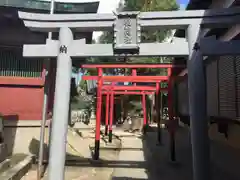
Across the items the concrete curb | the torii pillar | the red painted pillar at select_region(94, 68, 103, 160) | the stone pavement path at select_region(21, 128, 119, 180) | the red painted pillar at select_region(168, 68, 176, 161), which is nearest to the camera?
the torii pillar

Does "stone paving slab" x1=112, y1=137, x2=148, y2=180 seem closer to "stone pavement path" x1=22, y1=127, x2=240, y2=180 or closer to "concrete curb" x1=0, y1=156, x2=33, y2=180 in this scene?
"stone pavement path" x1=22, y1=127, x2=240, y2=180

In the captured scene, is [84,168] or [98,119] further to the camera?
[98,119]

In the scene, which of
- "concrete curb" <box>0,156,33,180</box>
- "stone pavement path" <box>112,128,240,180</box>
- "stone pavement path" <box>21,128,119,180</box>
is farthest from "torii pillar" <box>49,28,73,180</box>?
"stone pavement path" <box>112,128,240,180</box>

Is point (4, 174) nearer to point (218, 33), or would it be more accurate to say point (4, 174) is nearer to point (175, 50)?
point (175, 50)

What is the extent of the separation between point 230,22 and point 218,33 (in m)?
2.77

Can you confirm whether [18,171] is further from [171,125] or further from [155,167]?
[171,125]

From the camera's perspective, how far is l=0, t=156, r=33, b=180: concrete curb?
4984mm

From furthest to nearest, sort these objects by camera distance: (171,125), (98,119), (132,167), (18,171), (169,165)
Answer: (98,119) → (171,125) → (169,165) → (132,167) → (18,171)

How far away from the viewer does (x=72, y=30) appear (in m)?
3.85

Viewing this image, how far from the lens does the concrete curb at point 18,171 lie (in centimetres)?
498

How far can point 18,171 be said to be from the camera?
212 inches

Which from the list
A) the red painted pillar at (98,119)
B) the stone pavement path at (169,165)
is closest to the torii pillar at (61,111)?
the stone pavement path at (169,165)

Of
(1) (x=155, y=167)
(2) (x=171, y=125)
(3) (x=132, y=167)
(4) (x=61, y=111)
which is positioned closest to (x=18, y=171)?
(4) (x=61, y=111)

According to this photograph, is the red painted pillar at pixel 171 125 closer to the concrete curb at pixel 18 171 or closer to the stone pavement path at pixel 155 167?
the stone pavement path at pixel 155 167
